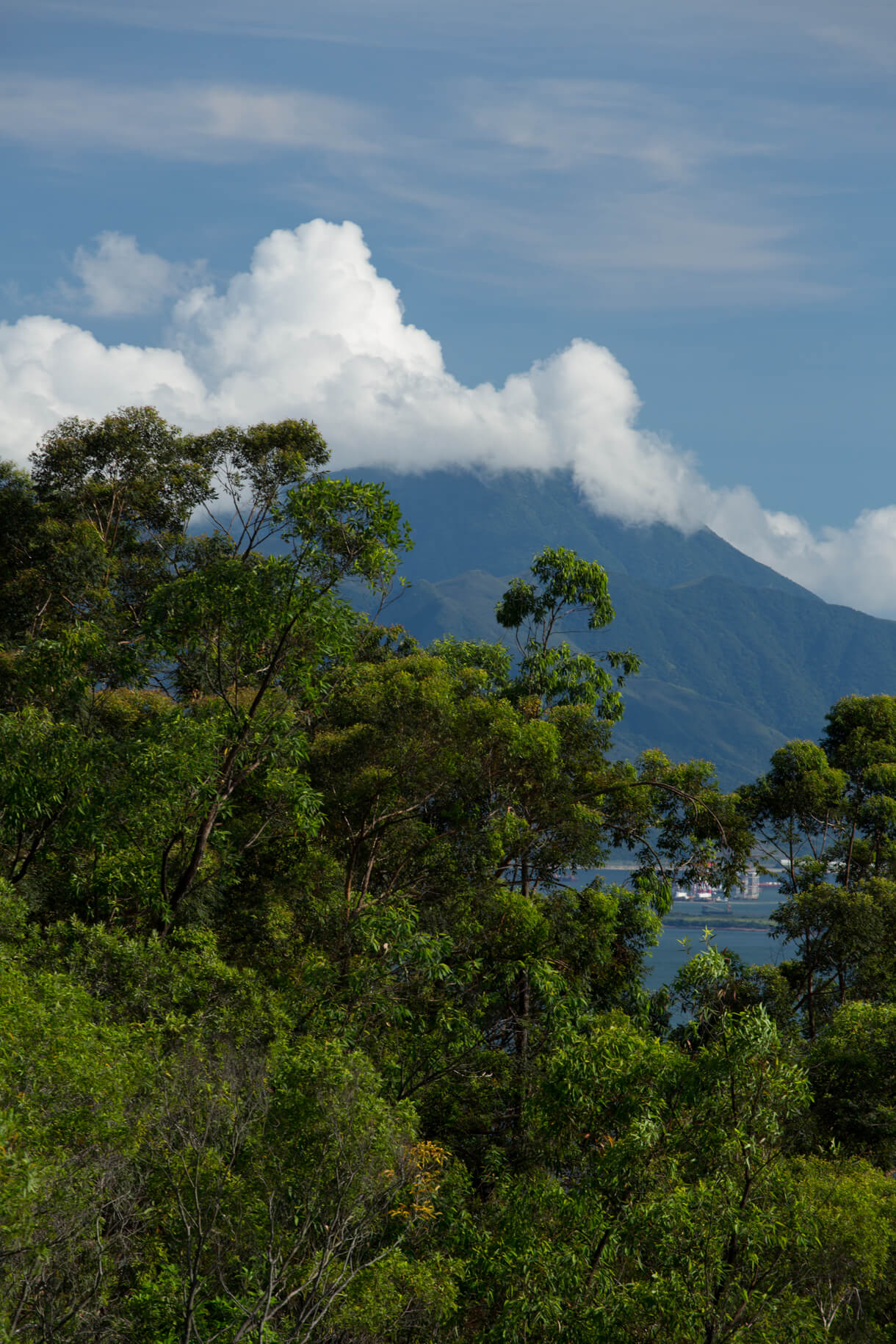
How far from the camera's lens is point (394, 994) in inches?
621

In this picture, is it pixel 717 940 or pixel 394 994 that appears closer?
pixel 394 994

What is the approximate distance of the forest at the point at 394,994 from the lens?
30.0 ft

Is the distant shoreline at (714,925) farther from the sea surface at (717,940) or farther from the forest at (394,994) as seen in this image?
the forest at (394,994)

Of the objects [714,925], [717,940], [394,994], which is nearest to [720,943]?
[717,940]

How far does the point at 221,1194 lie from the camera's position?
33.0ft

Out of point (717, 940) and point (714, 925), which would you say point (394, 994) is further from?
point (714, 925)

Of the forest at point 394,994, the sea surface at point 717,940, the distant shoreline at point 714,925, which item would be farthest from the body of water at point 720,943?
the forest at point 394,994

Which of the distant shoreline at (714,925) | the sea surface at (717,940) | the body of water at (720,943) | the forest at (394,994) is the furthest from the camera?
the distant shoreline at (714,925)

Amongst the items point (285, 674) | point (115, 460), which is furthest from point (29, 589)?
point (285, 674)

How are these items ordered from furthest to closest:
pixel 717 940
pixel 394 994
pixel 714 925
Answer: pixel 714 925 < pixel 717 940 < pixel 394 994

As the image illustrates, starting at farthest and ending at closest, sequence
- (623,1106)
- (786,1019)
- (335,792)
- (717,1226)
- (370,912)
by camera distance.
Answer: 1. (786,1019)
2. (335,792)
3. (370,912)
4. (623,1106)
5. (717,1226)

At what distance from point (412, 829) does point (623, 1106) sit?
9.12 m

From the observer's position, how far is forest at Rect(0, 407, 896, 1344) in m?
9.14

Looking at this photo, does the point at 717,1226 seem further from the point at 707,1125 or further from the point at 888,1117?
the point at 888,1117
